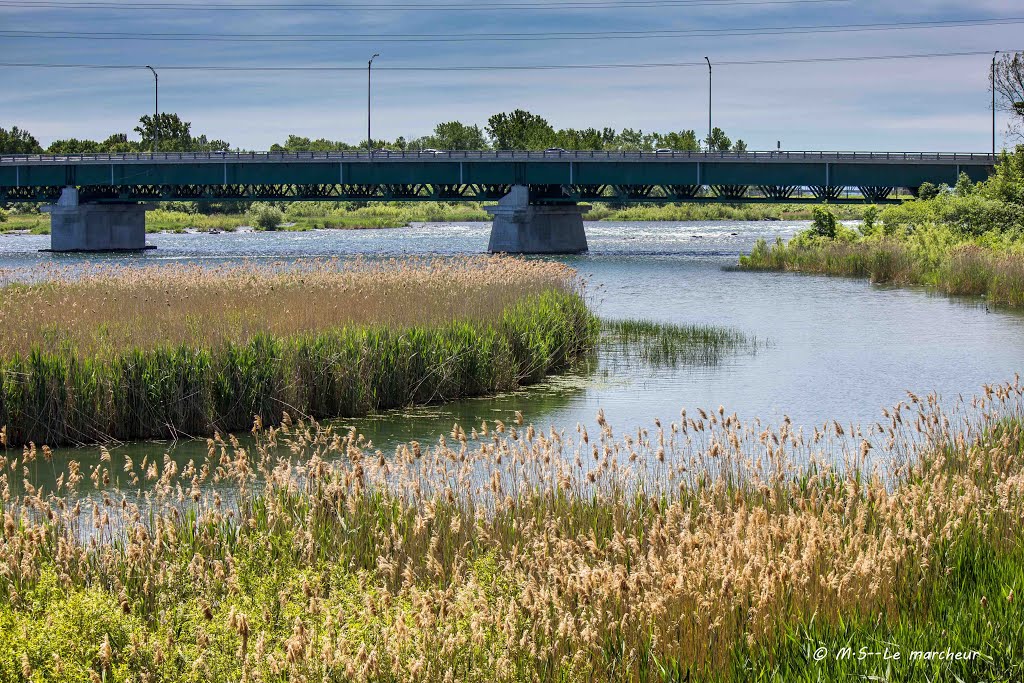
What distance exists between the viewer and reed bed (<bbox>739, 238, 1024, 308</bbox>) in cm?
4372

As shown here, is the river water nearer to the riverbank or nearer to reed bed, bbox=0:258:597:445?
reed bed, bbox=0:258:597:445

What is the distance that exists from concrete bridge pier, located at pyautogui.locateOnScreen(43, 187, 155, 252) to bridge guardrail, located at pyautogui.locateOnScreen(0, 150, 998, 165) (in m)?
3.83

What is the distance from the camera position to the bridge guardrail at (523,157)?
93688 mm

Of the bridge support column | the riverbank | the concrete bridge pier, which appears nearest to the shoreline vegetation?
the bridge support column

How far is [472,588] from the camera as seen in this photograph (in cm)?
805

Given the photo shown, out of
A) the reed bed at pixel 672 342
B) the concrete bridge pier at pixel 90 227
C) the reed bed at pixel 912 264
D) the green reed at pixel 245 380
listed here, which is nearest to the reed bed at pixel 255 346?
the green reed at pixel 245 380

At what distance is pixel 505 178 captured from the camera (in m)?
103

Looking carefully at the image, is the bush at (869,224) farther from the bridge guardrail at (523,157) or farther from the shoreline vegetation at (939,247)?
the bridge guardrail at (523,157)

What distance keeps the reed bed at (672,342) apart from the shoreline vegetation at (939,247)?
1356 centimetres

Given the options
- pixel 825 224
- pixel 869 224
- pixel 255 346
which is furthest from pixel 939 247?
pixel 255 346

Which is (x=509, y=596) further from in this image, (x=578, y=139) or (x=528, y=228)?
(x=578, y=139)

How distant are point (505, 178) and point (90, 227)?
35071 millimetres

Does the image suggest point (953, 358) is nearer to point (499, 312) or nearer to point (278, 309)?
point (499, 312)

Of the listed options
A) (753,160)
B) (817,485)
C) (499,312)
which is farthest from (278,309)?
(753,160)
